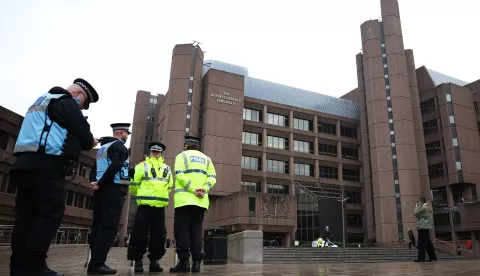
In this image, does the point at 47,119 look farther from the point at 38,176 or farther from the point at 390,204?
the point at 390,204

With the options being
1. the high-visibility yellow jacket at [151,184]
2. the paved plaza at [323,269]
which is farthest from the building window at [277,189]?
the high-visibility yellow jacket at [151,184]

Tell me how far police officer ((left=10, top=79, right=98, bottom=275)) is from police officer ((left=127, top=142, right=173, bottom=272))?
192 centimetres

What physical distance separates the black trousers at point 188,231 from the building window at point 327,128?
5426cm

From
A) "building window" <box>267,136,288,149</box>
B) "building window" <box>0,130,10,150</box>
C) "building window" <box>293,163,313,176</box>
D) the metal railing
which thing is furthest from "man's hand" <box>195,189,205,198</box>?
"building window" <box>293,163,313,176</box>

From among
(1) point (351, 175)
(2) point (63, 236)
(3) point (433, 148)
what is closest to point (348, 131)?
(1) point (351, 175)

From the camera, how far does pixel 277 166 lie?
52.9m

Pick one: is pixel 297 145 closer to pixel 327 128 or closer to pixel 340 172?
pixel 327 128

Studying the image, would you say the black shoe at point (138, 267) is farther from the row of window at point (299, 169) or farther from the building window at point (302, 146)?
the building window at point (302, 146)

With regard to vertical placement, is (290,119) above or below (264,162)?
above

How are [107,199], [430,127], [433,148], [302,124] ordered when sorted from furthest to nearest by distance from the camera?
[302,124]
[430,127]
[433,148]
[107,199]

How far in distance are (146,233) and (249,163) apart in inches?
1782

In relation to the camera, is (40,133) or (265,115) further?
(265,115)

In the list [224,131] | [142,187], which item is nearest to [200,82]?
[224,131]

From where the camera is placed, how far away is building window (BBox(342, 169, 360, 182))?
57656 mm
